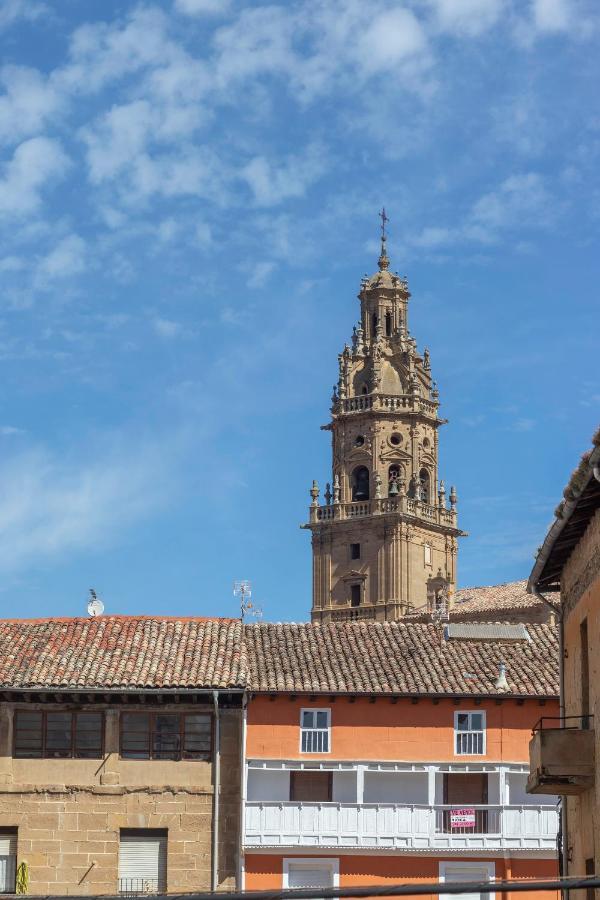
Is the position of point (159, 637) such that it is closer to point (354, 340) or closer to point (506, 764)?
point (506, 764)

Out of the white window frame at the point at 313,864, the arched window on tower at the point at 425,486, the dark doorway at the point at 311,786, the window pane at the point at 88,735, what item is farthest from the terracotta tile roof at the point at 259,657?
the arched window on tower at the point at 425,486

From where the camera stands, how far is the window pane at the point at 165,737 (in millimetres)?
38938

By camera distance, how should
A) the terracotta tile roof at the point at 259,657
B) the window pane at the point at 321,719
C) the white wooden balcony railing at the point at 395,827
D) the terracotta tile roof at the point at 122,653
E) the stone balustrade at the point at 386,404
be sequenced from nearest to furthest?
the white wooden balcony railing at the point at 395,827 → the terracotta tile roof at the point at 122,653 → the terracotta tile roof at the point at 259,657 → the window pane at the point at 321,719 → the stone balustrade at the point at 386,404

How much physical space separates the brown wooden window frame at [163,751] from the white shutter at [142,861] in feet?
5.92

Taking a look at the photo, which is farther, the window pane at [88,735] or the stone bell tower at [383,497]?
the stone bell tower at [383,497]

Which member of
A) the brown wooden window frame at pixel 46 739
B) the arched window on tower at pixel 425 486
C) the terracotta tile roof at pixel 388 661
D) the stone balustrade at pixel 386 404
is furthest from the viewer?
the stone balustrade at pixel 386 404

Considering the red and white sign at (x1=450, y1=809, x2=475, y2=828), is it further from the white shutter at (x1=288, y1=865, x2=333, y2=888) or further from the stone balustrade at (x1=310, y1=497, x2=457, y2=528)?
the stone balustrade at (x1=310, y1=497, x2=457, y2=528)

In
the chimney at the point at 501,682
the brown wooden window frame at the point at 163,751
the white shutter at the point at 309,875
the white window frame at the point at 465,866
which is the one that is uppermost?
the chimney at the point at 501,682

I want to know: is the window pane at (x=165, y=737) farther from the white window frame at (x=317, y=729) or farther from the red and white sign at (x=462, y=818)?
the red and white sign at (x=462, y=818)

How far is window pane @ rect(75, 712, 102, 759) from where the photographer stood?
38.9 meters

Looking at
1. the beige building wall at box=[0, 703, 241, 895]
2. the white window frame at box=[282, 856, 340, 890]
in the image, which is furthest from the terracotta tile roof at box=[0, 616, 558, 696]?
the white window frame at box=[282, 856, 340, 890]

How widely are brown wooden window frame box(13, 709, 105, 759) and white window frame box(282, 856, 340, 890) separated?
5.16 m

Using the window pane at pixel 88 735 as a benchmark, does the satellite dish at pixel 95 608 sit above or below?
above

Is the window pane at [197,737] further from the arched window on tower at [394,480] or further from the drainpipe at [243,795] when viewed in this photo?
the arched window on tower at [394,480]
